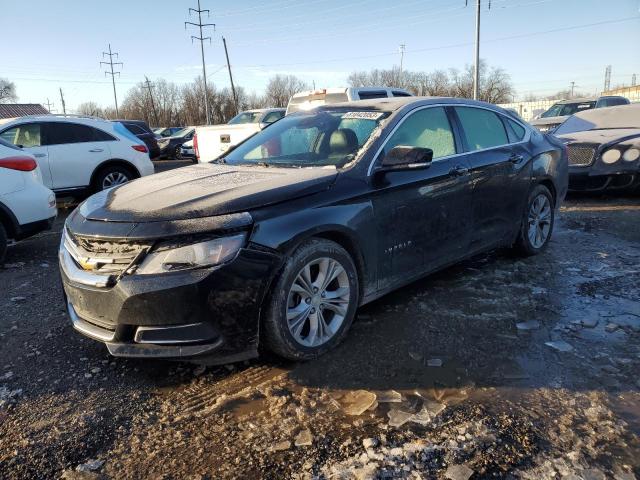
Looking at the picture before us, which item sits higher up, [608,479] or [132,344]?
[132,344]

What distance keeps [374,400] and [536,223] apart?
3.36 m

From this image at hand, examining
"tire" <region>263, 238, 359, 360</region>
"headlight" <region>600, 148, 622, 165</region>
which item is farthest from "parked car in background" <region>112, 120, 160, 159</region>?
"tire" <region>263, 238, 359, 360</region>

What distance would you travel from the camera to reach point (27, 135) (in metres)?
8.64

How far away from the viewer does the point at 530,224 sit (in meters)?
Answer: 5.22

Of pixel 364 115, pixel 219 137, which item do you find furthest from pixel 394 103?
pixel 219 137

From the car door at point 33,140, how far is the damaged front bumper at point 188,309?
661 centimetres

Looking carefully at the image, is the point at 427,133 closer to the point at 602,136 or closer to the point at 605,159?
the point at 605,159

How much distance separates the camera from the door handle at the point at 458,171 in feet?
13.4

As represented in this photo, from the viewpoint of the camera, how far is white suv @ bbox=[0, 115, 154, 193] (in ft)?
28.2

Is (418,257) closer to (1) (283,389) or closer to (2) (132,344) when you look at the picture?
(1) (283,389)

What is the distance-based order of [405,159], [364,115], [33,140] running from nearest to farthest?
[405,159], [364,115], [33,140]

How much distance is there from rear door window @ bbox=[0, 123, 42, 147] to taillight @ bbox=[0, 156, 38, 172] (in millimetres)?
3213

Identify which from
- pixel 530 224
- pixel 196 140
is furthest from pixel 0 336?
pixel 196 140

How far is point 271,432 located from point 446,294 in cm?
224
